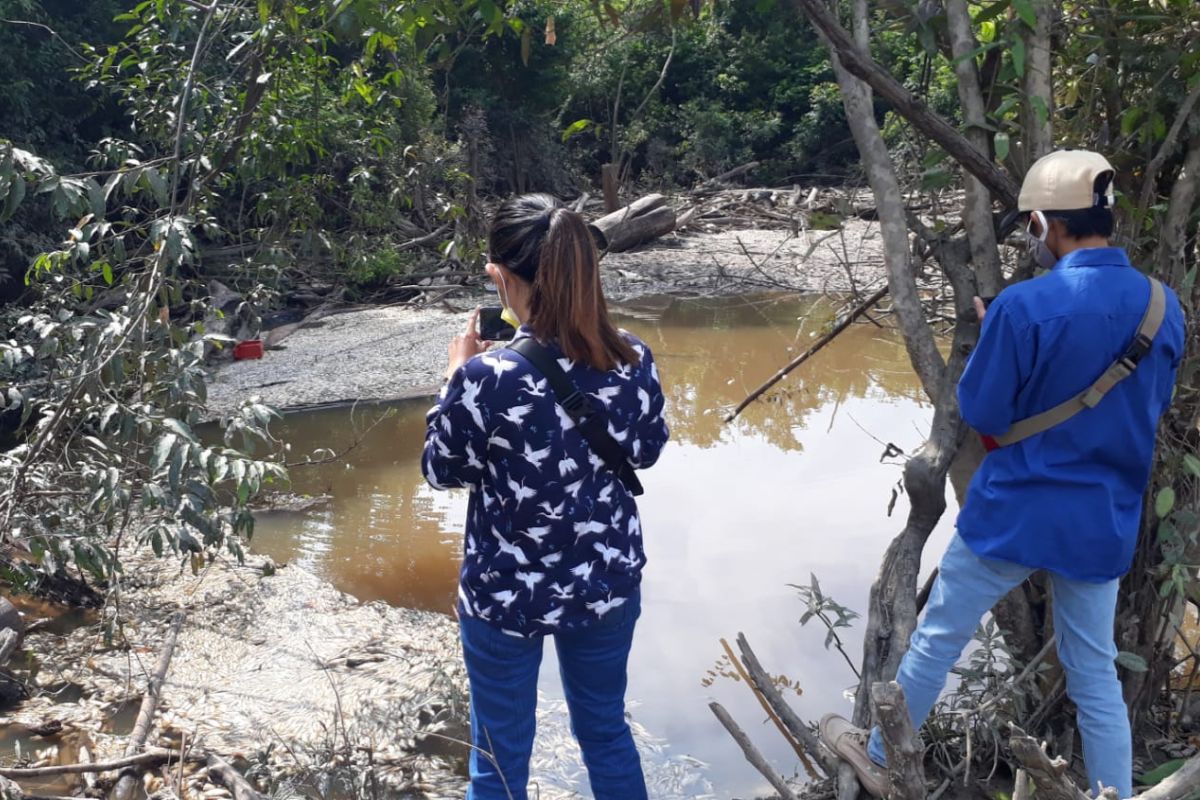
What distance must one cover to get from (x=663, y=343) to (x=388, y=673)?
715cm

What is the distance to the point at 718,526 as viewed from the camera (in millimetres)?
6223

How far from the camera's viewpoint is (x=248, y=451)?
3828 mm

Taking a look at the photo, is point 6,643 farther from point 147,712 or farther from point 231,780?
point 231,780

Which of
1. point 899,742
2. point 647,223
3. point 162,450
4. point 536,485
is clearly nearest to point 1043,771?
point 899,742

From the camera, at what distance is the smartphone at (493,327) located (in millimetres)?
2422

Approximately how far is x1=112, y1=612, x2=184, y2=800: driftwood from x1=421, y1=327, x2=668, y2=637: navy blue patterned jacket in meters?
1.76

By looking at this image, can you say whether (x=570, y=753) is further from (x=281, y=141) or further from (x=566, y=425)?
(x=281, y=141)

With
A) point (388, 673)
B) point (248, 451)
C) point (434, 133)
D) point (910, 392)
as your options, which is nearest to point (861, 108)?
point (248, 451)

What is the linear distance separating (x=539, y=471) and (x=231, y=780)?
1.72 meters

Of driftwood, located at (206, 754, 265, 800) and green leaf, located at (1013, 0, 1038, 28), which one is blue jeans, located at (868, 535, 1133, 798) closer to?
green leaf, located at (1013, 0, 1038, 28)

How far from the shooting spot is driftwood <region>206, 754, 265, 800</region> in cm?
310

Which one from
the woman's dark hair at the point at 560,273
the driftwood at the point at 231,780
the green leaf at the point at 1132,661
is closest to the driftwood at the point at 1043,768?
the woman's dark hair at the point at 560,273

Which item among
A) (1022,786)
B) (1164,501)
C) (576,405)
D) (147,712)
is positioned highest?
(576,405)

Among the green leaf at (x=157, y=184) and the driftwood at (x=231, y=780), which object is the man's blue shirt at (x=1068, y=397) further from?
the green leaf at (x=157, y=184)
